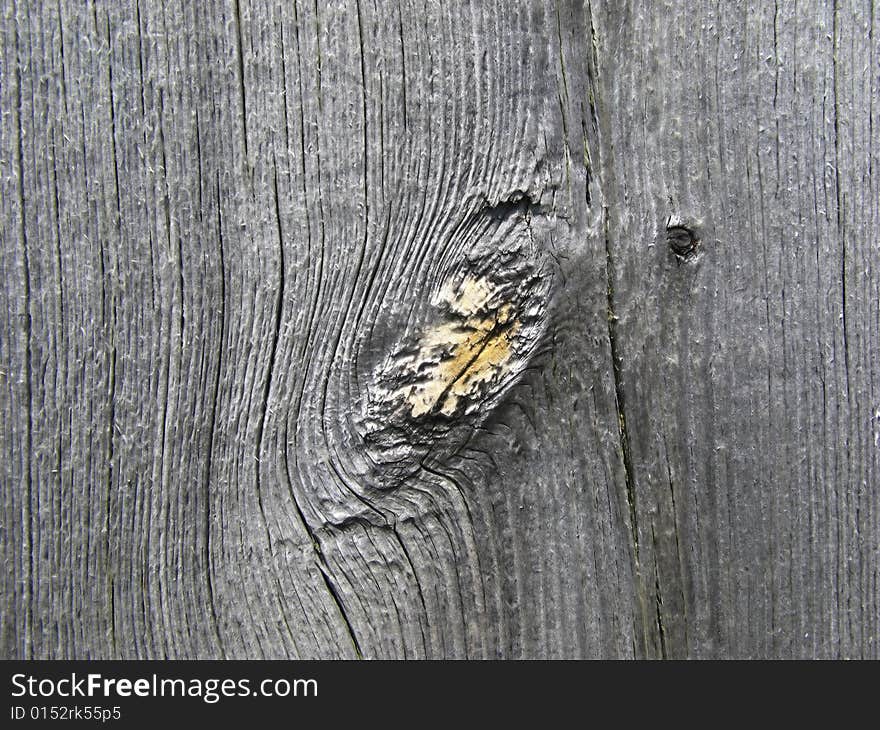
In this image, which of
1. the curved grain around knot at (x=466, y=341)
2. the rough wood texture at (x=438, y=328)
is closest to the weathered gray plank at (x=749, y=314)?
the rough wood texture at (x=438, y=328)

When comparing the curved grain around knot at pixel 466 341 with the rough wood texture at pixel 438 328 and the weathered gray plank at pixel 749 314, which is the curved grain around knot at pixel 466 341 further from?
the weathered gray plank at pixel 749 314

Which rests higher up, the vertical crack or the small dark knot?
the small dark knot

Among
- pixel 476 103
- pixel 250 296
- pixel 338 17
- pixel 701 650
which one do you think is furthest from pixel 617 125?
pixel 701 650

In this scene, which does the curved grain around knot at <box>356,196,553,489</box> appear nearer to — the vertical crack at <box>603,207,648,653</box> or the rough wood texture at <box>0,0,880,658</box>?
the rough wood texture at <box>0,0,880,658</box>

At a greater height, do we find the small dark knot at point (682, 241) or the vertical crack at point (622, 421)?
the small dark knot at point (682, 241)

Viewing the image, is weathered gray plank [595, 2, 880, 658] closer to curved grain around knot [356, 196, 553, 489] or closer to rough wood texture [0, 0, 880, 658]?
rough wood texture [0, 0, 880, 658]

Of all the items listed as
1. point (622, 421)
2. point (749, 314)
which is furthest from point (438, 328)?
point (749, 314)

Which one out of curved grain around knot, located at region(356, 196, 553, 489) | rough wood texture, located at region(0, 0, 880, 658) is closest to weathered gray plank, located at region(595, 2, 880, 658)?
rough wood texture, located at region(0, 0, 880, 658)

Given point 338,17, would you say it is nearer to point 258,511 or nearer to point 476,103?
point 476,103
